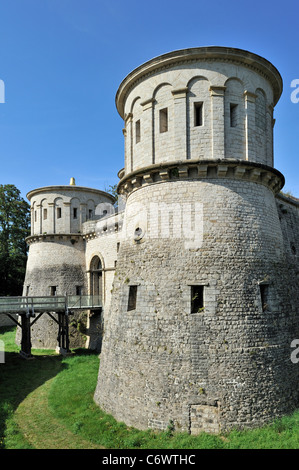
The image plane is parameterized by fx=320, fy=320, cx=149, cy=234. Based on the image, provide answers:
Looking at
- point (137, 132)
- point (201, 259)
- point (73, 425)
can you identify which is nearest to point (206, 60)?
point (137, 132)

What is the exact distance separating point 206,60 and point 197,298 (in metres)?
7.80

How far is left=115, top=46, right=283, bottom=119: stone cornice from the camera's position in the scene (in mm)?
10484

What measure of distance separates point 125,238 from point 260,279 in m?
4.94

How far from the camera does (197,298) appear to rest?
9.94m

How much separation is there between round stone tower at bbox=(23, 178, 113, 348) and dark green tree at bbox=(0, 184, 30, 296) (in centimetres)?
996

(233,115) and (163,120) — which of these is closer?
(233,115)

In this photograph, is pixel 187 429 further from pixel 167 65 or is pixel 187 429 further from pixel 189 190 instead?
pixel 167 65

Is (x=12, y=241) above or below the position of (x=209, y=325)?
above

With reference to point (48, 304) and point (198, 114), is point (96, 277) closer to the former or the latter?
point (48, 304)

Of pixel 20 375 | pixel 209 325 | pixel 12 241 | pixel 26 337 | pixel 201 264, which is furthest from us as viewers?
pixel 12 241

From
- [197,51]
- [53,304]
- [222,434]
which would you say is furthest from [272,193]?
[53,304]

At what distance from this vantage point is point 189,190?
33.9ft

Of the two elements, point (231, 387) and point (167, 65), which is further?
point (167, 65)

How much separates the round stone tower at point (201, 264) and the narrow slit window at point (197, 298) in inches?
1.8
